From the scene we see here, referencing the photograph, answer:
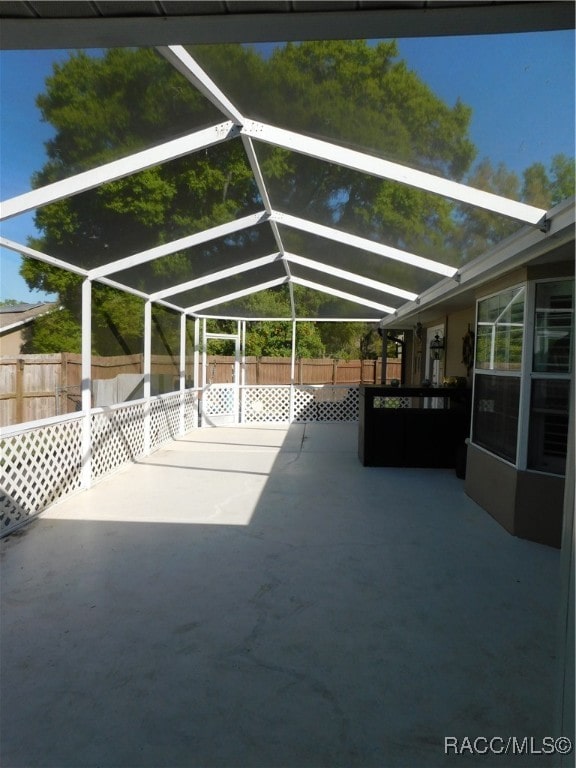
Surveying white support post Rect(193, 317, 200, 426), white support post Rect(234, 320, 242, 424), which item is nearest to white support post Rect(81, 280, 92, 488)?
white support post Rect(193, 317, 200, 426)

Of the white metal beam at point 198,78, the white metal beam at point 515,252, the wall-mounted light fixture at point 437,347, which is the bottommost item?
the wall-mounted light fixture at point 437,347

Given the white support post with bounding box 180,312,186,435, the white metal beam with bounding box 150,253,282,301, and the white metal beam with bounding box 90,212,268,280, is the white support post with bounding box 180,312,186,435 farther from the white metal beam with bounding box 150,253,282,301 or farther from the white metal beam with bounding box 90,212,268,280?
the white metal beam with bounding box 90,212,268,280

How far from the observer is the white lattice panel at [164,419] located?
8.34m

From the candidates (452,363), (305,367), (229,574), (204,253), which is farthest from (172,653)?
(305,367)

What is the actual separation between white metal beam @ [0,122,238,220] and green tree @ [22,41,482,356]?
0.10 metres

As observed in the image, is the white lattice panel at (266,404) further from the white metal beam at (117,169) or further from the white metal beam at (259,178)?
the white metal beam at (117,169)

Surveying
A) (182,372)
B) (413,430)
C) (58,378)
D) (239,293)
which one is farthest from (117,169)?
(182,372)

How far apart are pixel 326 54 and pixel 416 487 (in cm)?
485

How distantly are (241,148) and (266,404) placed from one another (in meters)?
8.90

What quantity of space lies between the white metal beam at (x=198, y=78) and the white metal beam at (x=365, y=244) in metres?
2.00

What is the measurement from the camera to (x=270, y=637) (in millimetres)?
2617

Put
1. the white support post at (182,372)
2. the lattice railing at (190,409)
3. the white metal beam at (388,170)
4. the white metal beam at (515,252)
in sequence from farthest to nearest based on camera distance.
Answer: the lattice railing at (190,409)
the white support post at (182,372)
the white metal beam at (388,170)
the white metal beam at (515,252)

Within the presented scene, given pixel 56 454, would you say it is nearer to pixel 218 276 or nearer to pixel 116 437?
pixel 116 437

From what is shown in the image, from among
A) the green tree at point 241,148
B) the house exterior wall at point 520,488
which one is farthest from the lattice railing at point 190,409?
the house exterior wall at point 520,488
